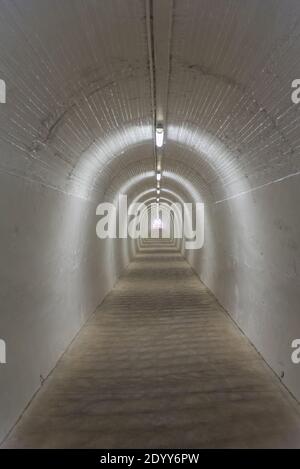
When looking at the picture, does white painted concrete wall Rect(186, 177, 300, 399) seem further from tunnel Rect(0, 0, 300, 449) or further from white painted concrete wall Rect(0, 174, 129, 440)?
white painted concrete wall Rect(0, 174, 129, 440)

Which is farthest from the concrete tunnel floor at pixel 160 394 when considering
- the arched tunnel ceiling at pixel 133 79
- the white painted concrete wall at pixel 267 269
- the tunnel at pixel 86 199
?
the arched tunnel ceiling at pixel 133 79

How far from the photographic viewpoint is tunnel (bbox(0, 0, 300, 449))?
3268 mm

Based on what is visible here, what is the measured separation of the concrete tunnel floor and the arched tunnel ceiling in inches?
99.5

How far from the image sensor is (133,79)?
183 inches

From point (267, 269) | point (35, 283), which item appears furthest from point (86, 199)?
point (267, 269)

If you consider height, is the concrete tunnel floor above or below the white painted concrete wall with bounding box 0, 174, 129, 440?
below

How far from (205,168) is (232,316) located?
3.35 metres

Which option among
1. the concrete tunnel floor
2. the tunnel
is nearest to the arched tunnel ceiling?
the tunnel

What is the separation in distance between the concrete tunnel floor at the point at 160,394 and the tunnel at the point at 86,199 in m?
0.02

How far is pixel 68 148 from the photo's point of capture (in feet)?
17.2

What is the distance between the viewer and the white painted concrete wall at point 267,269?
425 centimetres

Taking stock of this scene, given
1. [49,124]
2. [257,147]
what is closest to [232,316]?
[257,147]

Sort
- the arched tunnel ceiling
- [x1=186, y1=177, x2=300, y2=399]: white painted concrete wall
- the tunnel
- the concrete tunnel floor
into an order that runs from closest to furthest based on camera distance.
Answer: the arched tunnel ceiling → the tunnel → the concrete tunnel floor → [x1=186, y1=177, x2=300, y2=399]: white painted concrete wall

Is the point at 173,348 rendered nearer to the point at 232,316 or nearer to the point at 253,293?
the point at 253,293
